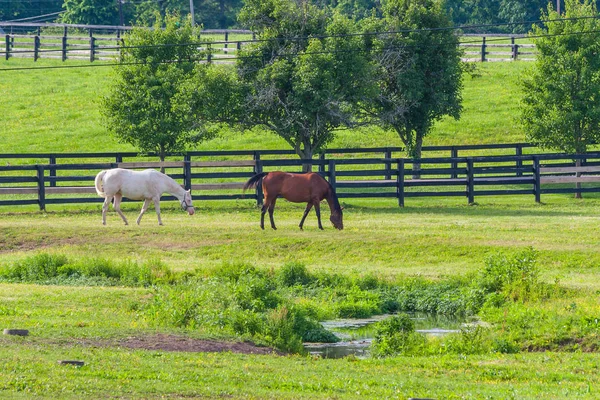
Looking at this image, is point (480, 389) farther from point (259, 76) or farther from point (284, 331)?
point (259, 76)

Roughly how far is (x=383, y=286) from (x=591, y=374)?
27.1 feet

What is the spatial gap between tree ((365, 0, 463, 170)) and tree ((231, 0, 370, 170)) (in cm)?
409

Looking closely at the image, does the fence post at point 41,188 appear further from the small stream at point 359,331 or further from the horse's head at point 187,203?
the small stream at point 359,331

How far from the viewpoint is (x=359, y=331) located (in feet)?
55.8

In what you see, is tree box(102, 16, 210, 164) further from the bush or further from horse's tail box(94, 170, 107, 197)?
the bush

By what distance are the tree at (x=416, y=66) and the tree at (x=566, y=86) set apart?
3.43 metres

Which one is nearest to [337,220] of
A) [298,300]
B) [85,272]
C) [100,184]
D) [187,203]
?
[187,203]

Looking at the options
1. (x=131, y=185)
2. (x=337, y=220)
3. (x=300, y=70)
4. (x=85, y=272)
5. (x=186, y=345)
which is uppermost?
(x=300, y=70)

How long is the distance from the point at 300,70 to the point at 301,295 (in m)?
14.1

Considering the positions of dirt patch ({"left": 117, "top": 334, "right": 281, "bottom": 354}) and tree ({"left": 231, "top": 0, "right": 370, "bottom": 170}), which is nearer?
dirt patch ({"left": 117, "top": 334, "right": 281, "bottom": 354})

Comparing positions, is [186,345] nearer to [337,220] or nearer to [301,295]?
[301,295]

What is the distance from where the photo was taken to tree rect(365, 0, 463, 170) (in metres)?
→ 37.9

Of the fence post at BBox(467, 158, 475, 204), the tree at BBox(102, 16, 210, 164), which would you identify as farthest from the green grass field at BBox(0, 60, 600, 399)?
the tree at BBox(102, 16, 210, 164)

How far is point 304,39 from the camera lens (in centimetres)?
3328
